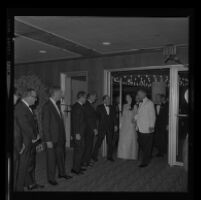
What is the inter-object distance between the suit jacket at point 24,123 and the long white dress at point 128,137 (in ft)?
8.94

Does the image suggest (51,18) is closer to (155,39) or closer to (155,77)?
(155,39)

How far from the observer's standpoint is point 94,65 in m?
7.00

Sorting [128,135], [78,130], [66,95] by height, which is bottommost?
[128,135]

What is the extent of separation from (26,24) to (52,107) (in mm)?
1385

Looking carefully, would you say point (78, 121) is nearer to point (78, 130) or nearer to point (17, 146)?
point (78, 130)

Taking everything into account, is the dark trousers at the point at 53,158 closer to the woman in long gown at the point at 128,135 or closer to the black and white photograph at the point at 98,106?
the black and white photograph at the point at 98,106

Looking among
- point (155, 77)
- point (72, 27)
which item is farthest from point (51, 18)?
point (155, 77)

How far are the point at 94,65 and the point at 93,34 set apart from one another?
2239 mm

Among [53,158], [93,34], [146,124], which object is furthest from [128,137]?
[93,34]

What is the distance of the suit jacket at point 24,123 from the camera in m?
3.80

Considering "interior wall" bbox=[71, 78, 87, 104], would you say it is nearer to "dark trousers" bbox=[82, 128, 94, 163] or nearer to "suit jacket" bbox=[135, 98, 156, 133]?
"dark trousers" bbox=[82, 128, 94, 163]

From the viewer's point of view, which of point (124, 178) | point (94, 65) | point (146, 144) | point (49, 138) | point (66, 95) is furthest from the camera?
point (66, 95)

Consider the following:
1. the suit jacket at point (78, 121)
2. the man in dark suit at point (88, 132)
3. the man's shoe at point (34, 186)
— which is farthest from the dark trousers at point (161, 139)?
the man's shoe at point (34, 186)
